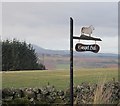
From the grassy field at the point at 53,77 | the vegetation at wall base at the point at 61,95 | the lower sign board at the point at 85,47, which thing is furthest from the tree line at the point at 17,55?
the lower sign board at the point at 85,47

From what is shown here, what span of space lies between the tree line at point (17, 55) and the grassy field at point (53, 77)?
157 millimetres

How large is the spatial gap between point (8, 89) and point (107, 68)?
2753 millimetres

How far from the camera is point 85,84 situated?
31.2ft

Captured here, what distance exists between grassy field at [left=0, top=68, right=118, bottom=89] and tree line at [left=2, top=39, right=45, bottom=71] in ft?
0.52

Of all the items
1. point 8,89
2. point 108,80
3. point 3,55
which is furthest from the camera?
point 108,80

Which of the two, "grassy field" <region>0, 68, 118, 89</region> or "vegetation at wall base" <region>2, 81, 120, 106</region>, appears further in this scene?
"grassy field" <region>0, 68, 118, 89</region>

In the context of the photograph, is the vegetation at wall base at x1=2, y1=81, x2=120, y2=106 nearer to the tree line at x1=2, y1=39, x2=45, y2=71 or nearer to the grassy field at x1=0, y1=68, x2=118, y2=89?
the grassy field at x1=0, y1=68, x2=118, y2=89

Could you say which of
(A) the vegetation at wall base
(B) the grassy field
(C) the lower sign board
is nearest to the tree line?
(B) the grassy field

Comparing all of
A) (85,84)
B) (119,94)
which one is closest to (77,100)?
(85,84)

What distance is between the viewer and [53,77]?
9875mm

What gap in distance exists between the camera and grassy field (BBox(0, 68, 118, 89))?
369 inches

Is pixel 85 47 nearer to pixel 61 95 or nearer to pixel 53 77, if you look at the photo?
pixel 61 95

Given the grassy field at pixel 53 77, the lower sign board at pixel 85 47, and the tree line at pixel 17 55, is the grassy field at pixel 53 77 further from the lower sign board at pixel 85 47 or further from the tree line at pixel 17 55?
the lower sign board at pixel 85 47

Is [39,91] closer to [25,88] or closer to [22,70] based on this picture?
[25,88]
